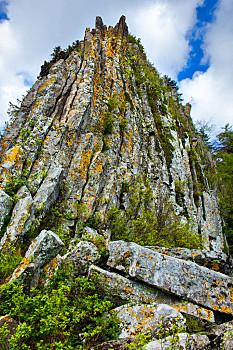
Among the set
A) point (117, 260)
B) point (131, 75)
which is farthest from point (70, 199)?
point (131, 75)

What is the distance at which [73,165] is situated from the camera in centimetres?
1238

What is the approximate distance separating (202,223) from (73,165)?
14779 mm

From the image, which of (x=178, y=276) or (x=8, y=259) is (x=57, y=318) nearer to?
(x=8, y=259)

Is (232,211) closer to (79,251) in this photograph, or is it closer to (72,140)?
(72,140)

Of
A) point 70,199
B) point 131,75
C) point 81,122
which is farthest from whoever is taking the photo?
point 131,75

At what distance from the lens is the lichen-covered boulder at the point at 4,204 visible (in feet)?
29.1

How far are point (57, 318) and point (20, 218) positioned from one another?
4.83m

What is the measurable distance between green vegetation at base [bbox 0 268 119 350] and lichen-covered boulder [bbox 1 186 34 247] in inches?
109

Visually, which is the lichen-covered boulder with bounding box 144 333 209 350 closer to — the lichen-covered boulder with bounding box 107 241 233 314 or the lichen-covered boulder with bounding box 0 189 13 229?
the lichen-covered boulder with bounding box 107 241 233 314

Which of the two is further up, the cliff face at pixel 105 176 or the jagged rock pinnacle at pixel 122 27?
the jagged rock pinnacle at pixel 122 27

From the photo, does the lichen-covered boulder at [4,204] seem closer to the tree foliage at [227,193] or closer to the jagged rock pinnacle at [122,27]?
the tree foliage at [227,193]

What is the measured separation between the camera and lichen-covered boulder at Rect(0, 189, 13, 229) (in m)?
8.87

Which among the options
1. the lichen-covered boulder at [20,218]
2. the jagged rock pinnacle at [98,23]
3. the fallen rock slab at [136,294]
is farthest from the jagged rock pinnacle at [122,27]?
the fallen rock slab at [136,294]

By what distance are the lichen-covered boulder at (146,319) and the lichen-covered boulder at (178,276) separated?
2.89 ft
